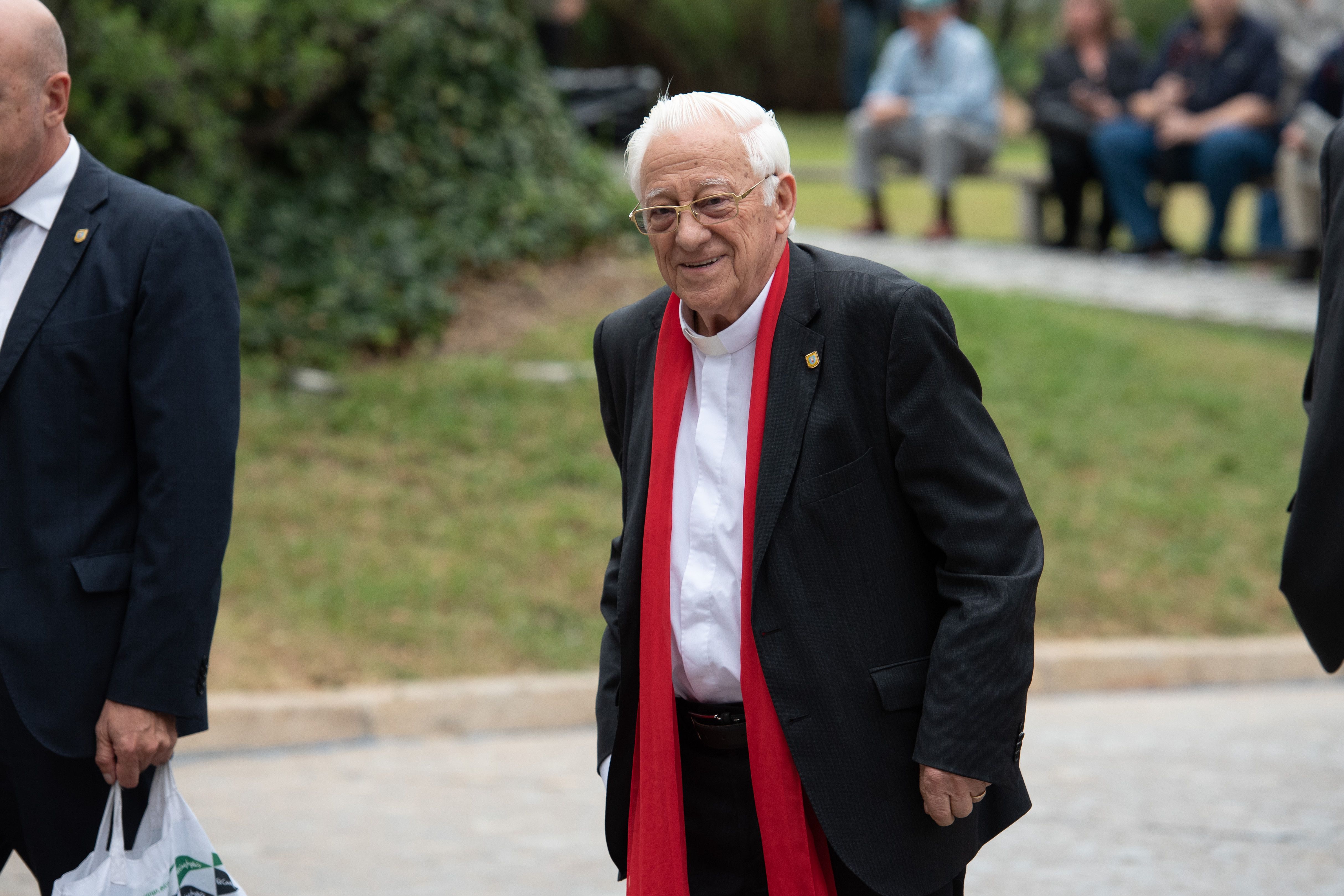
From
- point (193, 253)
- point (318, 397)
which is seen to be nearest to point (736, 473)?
point (193, 253)

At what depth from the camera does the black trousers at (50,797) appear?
9.75 ft

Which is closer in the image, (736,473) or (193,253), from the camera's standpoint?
(736,473)

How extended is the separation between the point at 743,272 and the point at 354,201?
792 centimetres

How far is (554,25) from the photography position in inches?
643

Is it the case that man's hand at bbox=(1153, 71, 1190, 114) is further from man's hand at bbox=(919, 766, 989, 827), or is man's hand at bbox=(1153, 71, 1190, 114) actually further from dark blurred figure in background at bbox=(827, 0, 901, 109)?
man's hand at bbox=(919, 766, 989, 827)

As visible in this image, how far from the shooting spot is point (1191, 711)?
6.45m

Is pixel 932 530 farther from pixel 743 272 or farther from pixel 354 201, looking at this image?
pixel 354 201

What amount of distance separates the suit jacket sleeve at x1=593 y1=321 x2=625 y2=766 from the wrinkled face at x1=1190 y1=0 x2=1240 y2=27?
36.7 feet

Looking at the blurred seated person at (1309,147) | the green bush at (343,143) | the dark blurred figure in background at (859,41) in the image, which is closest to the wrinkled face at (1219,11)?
the blurred seated person at (1309,147)

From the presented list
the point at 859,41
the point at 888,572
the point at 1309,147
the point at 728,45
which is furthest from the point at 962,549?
the point at 728,45

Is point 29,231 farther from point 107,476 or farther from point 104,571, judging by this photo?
point 104,571

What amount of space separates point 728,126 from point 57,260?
4.32 ft

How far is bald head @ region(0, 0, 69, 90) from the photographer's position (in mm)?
2861

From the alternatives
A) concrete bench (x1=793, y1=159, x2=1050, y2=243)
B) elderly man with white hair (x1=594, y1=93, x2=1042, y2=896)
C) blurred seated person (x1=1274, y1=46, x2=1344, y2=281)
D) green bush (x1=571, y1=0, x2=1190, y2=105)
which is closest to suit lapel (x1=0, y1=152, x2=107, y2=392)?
elderly man with white hair (x1=594, y1=93, x2=1042, y2=896)
